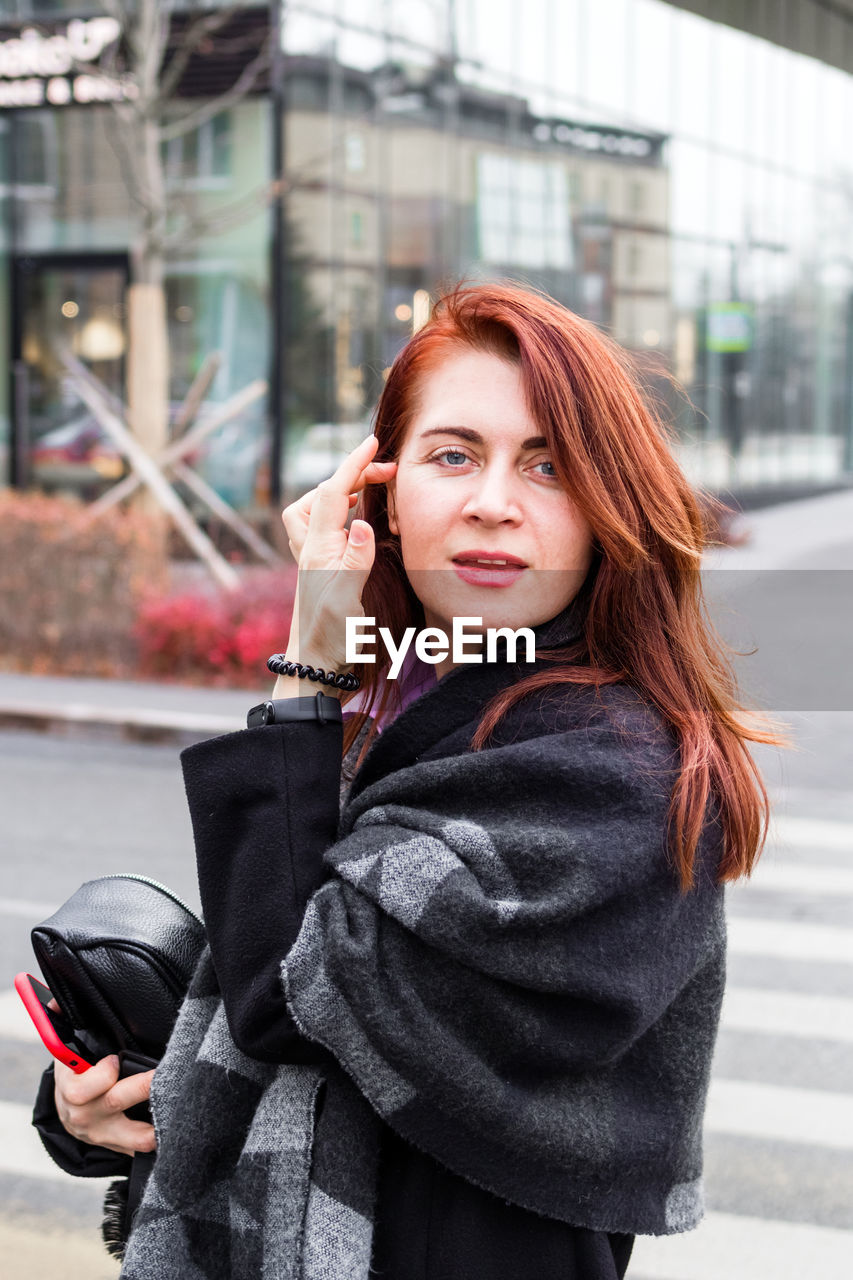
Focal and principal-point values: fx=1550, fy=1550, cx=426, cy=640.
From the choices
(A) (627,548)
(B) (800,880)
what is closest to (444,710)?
(A) (627,548)

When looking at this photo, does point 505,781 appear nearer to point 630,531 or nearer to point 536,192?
point 630,531

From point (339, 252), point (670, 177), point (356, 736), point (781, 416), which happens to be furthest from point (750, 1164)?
point (781, 416)

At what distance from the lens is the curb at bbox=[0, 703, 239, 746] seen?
31.3 ft

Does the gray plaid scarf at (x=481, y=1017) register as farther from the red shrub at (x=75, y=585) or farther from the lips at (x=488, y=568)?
the red shrub at (x=75, y=585)

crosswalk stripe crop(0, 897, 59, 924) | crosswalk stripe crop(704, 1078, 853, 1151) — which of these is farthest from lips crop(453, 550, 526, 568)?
crosswalk stripe crop(0, 897, 59, 924)

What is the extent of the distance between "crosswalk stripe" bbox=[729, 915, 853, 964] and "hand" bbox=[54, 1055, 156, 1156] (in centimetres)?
432

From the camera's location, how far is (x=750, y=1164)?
4.07 metres

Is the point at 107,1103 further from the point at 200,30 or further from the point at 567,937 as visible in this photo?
the point at 200,30

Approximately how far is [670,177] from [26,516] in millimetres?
15761

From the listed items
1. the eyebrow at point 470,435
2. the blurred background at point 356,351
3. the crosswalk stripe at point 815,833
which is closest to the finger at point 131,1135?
the eyebrow at point 470,435

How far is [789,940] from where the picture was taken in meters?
5.91

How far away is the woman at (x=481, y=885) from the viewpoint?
1447 mm

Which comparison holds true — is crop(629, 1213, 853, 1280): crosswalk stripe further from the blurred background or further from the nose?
the nose

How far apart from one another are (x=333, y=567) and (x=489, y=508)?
207 millimetres
